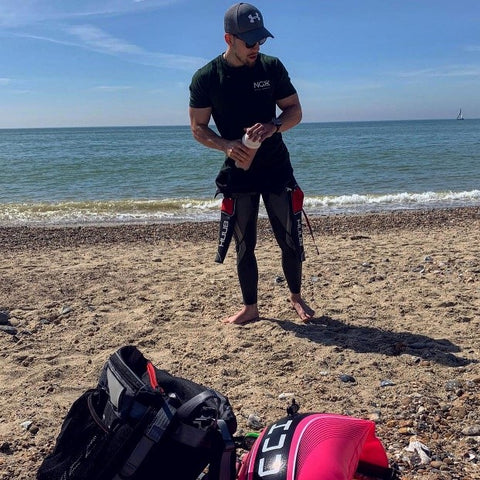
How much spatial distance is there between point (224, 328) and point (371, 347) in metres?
1.11

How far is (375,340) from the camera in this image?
4.12m

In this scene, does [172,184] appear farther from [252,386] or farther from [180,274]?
[252,386]

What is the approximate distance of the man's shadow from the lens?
3814mm

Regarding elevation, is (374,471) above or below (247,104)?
below

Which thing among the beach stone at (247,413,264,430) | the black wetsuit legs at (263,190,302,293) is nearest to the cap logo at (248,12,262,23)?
the black wetsuit legs at (263,190,302,293)

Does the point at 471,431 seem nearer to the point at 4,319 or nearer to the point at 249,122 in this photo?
the point at 249,122

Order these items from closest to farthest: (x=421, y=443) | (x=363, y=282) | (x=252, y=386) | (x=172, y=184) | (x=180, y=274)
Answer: (x=421, y=443) < (x=252, y=386) < (x=363, y=282) < (x=180, y=274) < (x=172, y=184)

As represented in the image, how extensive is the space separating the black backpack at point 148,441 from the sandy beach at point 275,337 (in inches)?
26.4

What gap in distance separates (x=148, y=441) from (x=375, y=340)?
7.71 feet

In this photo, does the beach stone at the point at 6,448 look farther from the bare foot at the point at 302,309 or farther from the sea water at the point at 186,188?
the sea water at the point at 186,188

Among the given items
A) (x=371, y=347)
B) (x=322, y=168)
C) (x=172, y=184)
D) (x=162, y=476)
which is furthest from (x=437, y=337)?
(x=322, y=168)

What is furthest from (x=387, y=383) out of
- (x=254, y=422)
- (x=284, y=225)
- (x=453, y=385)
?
(x=284, y=225)

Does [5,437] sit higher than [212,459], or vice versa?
[212,459]

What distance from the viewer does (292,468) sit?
2.08m
